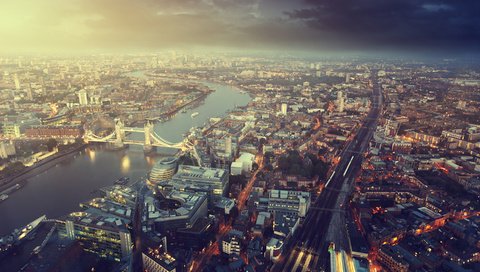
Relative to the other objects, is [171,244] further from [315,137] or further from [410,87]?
[410,87]

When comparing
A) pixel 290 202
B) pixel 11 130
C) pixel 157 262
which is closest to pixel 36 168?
pixel 11 130

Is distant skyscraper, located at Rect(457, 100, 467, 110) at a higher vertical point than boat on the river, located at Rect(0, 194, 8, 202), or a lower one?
higher

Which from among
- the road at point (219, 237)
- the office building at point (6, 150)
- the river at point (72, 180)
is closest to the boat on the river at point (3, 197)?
the river at point (72, 180)

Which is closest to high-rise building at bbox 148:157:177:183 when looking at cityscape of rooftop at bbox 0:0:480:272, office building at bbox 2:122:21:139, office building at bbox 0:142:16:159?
cityscape of rooftop at bbox 0:0:480:272

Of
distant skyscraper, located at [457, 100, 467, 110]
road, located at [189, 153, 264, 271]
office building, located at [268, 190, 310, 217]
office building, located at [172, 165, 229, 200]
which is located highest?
distant skyscraper, located at [457, 100, 467, 110]

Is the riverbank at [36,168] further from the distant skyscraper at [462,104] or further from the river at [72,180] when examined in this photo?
the distant skyscraper at [462,104]

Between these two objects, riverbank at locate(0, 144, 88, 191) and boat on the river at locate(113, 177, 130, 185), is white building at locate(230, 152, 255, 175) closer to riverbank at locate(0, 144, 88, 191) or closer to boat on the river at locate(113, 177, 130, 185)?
boat on the river at locate(113, 177, 130, 185)
